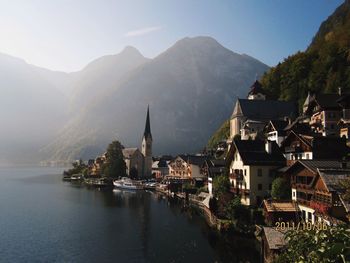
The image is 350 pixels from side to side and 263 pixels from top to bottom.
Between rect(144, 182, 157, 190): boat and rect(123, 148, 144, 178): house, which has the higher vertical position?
rect(123, 148, 144, 178): house

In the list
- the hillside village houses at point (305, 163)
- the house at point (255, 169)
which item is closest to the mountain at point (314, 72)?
the hillside village houses at point (305, 163)

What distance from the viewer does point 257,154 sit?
60750 mm

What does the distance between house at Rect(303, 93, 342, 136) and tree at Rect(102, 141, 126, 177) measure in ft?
304

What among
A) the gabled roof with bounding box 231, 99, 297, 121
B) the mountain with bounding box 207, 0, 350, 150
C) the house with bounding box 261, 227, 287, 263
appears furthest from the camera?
the mountain with bounding box 207, 0, 350, 150

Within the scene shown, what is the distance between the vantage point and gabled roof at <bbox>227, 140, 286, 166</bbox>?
5959cm

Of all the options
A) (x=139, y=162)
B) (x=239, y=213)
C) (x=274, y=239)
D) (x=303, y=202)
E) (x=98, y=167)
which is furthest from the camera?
(x=98, y=167)

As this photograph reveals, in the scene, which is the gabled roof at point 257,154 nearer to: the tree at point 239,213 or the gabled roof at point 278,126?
A: the tree at point 239,213

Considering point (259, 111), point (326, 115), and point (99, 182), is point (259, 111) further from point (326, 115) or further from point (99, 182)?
point (99, 182)

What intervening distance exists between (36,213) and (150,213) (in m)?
24.9

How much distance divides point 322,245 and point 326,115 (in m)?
75.3

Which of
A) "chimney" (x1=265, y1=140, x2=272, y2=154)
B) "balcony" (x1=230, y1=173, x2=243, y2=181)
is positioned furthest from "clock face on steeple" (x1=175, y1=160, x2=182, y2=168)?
"chimney" (x1=265, y1=140, x2=272, y2=154)

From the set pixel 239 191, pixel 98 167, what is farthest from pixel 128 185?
pixel 239 191

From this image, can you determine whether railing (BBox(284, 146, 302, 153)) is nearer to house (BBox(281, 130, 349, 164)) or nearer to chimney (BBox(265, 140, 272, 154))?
house (BBox(281, 130, 349, 164))

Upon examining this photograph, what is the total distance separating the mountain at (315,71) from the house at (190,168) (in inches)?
1725
